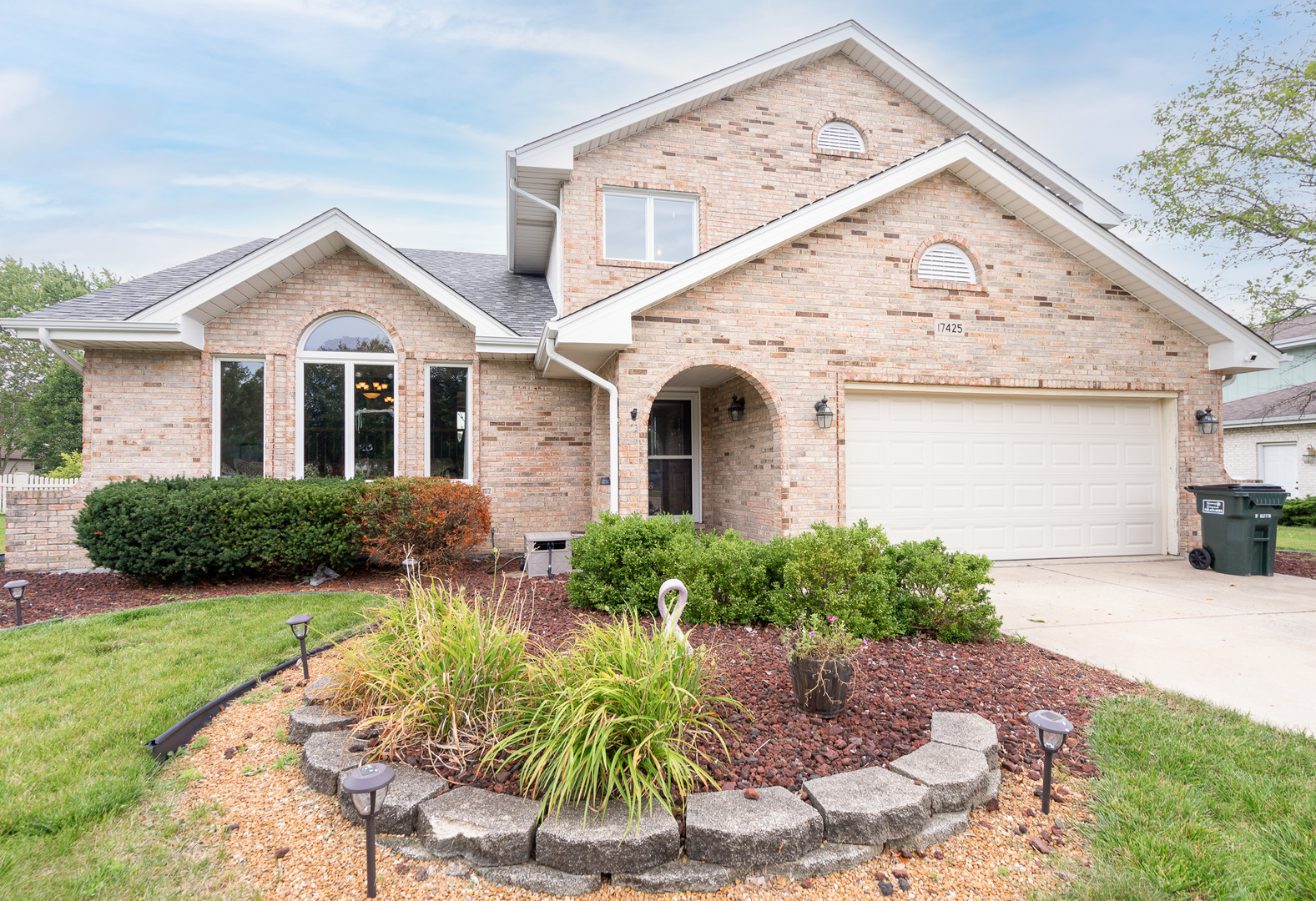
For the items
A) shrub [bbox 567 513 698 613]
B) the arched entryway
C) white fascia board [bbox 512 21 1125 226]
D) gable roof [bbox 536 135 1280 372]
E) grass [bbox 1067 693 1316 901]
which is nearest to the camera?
grass [bbox 1067 693 1316 901]

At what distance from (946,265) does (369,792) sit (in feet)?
28.2

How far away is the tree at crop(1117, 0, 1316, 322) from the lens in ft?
31.8

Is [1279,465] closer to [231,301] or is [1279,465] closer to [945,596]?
[945,596]

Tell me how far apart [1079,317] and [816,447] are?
428 cm

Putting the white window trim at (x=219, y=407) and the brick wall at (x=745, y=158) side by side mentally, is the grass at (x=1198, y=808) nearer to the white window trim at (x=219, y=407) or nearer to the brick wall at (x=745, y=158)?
the brick wall at (x=745, y=158)

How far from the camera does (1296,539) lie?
12602 millimetres

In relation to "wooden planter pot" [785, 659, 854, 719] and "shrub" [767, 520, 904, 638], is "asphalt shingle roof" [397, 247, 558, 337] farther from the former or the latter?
"wooden planter pot" [785, 659, 854, 719]

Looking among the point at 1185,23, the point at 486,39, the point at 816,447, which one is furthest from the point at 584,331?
the point at 1185,23

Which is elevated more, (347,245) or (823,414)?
(347,245)

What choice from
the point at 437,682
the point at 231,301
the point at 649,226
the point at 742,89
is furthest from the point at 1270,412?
the point at 231,301

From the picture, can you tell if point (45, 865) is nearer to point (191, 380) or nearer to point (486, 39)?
point (191, 380)

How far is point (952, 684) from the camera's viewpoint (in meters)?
3.83

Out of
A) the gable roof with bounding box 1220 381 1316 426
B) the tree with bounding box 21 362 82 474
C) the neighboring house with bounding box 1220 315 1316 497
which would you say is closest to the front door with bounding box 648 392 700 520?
the gable roof with bounding box 1220 381 1316 426

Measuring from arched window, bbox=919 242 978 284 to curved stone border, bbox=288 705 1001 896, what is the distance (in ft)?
22.8
